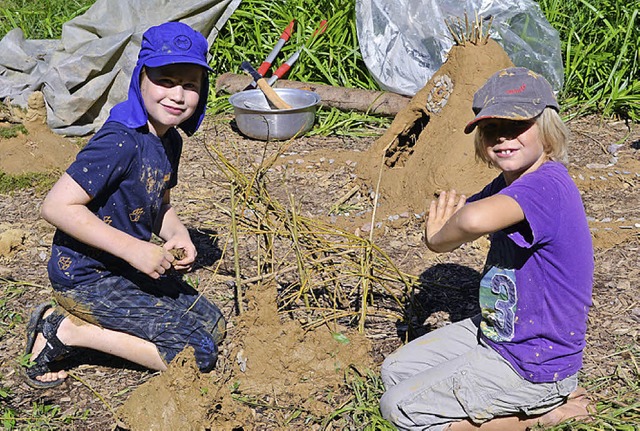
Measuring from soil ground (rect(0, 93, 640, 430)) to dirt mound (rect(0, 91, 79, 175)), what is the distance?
345 millimetres

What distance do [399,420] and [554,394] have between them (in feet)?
1.72

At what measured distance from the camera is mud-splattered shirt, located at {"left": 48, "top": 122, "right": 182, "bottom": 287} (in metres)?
2.82

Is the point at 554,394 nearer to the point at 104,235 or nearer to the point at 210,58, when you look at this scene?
the point at 104,235

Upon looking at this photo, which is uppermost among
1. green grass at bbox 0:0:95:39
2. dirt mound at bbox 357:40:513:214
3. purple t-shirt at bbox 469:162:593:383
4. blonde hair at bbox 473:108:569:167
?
blonde hair at bbox 473:108:569:167

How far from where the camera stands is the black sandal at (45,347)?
118 inches

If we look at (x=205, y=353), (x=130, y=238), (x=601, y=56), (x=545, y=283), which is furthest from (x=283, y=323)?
(x=601, y=56)

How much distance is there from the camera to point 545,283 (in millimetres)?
2482

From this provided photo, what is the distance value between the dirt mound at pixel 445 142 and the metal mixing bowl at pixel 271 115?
1.12 meters

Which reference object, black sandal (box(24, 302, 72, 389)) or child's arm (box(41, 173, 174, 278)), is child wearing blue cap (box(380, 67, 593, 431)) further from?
black sandal (box(24, 302, 72, 389))

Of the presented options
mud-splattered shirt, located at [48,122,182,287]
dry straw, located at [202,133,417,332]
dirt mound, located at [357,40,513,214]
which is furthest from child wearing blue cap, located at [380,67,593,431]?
dirt mound, located at [357,40,513,214]

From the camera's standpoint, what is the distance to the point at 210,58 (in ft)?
22.8

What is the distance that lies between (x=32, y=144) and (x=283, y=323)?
127 inches

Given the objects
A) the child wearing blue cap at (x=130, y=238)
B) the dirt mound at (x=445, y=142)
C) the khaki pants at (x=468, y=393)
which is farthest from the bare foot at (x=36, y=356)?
the dirt mound at (x=445, y=142)

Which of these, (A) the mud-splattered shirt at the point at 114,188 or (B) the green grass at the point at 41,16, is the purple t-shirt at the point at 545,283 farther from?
(B) the green grass at the point at 41,16
